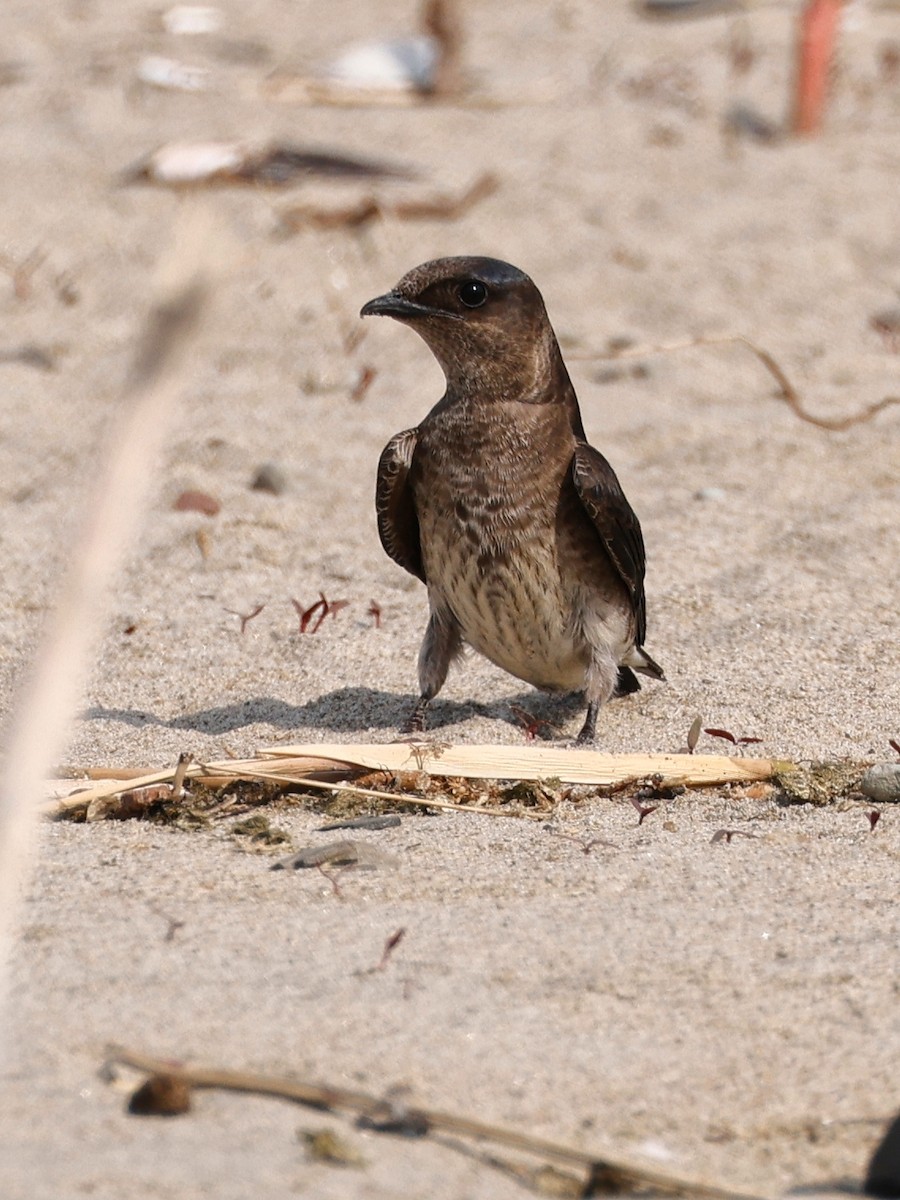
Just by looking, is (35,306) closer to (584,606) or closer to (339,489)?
(339,489)

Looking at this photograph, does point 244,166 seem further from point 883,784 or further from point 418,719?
point 883,784

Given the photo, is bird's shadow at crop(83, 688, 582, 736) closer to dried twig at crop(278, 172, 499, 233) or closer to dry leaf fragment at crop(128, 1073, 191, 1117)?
dry leaf fragment at crop(128, 1073, 191, 1117)

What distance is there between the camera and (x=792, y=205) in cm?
846

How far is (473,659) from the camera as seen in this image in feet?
16.5

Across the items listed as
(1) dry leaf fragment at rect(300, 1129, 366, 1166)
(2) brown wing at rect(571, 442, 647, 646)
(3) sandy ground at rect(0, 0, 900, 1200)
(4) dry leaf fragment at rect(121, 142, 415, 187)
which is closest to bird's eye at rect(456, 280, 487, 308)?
(2) brown wing at rect(571, 442, 647, 646)

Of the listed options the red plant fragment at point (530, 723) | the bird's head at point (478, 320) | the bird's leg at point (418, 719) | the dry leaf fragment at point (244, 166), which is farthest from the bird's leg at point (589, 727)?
the dry leaf fragment at point (244, 166)

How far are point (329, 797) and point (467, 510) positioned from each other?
3.03 ft

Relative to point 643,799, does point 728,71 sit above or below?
below

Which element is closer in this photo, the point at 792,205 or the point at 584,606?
the point at 584,606

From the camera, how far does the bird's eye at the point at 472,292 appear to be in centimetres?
432

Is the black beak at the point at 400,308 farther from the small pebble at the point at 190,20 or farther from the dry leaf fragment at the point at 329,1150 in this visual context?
the small pebble at the point at 190,20

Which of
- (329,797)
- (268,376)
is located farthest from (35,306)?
(329,797)

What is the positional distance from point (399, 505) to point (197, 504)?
4.08 feet

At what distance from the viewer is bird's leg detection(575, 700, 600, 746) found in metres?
4.21
